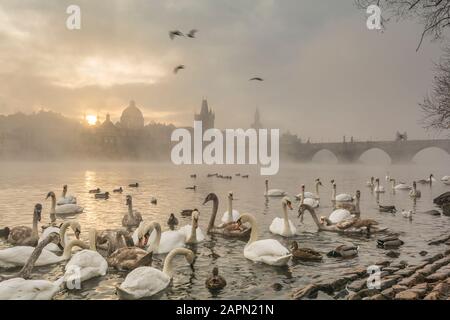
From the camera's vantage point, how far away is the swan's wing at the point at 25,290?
25.2ft

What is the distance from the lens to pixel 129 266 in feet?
35.9

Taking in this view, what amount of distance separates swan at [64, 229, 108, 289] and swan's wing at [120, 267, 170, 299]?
154cm

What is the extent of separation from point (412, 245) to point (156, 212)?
47.3 ft

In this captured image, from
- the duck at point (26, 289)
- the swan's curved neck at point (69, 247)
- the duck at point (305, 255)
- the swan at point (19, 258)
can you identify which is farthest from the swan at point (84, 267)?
the duck at point (305, 255)

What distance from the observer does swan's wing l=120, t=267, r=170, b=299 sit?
8.65 m

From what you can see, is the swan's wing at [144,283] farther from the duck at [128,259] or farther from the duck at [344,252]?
the duck at [344,252]

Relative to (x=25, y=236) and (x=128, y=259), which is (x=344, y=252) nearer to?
(x=128, y=259)

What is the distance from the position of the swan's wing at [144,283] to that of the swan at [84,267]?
154 cm

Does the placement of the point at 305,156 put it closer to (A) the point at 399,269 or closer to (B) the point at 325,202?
(B) the point at 325,202

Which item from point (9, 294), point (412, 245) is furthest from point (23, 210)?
point (412, 245)

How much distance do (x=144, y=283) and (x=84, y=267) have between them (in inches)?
86.3

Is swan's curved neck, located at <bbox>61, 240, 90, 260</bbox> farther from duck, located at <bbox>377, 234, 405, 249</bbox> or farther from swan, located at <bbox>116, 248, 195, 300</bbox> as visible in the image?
duck, located at <bbox>377, 234, 405, 249</bbox>
